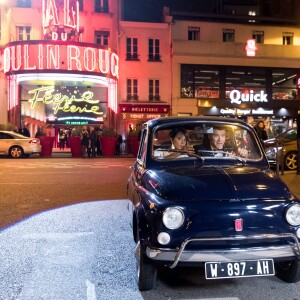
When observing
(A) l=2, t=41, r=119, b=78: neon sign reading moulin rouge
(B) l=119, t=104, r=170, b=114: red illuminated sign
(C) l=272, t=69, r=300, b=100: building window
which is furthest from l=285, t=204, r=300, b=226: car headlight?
(C) l=272, t=69, r=300, b=100: building window

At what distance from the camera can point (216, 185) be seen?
4.11m

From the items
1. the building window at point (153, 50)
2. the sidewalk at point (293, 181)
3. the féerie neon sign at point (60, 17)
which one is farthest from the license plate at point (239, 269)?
the building window at point (153, 50)

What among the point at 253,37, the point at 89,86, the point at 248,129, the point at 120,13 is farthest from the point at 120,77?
the point at 248,129

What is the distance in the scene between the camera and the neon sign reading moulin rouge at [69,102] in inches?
1168

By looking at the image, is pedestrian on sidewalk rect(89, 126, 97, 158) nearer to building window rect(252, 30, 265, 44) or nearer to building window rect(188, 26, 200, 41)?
building window rect(188, 26, 200, 41)

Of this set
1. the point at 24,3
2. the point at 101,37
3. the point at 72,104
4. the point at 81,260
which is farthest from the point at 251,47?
the point at 81,260

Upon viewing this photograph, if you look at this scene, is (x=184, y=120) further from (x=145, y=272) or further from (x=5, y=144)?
(x=5, y=144)

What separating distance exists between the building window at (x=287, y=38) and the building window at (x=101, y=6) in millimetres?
13660

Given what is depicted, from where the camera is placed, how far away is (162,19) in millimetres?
33312

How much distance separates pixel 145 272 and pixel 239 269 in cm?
91

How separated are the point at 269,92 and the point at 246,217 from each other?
29.9 m

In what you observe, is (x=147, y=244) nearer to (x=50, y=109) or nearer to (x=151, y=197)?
(x=151, y=197)

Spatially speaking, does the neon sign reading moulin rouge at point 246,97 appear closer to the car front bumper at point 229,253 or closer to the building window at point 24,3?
the building window at point 24,3

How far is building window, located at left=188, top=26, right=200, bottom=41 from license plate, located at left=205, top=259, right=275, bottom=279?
2951cm
